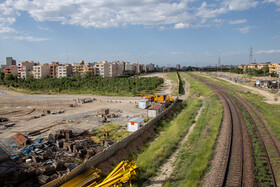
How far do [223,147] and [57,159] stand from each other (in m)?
9.49

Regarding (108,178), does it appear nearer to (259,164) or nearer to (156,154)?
(156,154)

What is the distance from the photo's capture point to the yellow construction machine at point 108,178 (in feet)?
27.1

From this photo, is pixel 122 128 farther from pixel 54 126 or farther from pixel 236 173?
pixel 236 173

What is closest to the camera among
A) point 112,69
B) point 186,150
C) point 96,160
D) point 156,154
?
point 96,160

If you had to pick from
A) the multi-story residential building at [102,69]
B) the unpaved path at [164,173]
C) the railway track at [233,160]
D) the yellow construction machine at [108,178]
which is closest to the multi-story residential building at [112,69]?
the multi-story residential building at [102,69]

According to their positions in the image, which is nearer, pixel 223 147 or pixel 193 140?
pixel 223 147

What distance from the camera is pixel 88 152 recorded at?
12.2 meters

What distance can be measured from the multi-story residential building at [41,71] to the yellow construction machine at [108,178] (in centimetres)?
7892

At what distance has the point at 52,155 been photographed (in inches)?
483

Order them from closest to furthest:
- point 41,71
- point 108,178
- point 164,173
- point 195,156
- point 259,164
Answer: point 108,178, point 164,173, point 259,164, point 195,156, point 41,71

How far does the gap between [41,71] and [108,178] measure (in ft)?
262

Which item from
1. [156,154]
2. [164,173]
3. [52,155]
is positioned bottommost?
[52,155]

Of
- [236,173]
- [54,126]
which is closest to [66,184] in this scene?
[236,173]

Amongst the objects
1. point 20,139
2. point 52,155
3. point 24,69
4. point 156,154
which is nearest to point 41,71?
point 24,69
